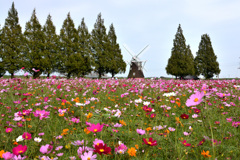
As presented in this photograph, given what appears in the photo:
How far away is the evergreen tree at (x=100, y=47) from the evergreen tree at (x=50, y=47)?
20.5 feet

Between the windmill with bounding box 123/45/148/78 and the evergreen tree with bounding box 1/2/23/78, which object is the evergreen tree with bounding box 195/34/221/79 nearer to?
the windmill with bounding box 123/45/148/78

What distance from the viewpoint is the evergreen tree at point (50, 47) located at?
87.8ft

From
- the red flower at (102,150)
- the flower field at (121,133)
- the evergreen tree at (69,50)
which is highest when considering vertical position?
the evergreen tree at (69,50)

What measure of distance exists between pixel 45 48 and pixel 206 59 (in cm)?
3309

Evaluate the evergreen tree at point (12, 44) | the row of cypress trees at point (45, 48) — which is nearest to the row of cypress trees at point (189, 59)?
the row of cypress trees at point (45, 48)

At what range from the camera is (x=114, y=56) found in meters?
34.7

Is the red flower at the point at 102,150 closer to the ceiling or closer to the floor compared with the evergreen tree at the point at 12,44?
closer to the floor

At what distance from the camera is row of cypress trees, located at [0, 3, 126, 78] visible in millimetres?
26453

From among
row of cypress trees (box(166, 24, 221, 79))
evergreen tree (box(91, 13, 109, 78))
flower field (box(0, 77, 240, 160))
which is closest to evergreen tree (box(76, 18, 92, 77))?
evergreen tree (box(91, 13, 109, 78))

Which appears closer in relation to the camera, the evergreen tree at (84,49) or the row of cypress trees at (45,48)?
the row of cypress trees at (45,48)

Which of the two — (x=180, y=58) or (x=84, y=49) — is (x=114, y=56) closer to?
(x=84, y=49)

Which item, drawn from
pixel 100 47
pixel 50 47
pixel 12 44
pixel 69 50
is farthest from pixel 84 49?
pixel 12 44

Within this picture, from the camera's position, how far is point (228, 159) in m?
1.78

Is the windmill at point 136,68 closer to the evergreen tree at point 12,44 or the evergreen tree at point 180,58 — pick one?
the evergreen tree at point 180,58
